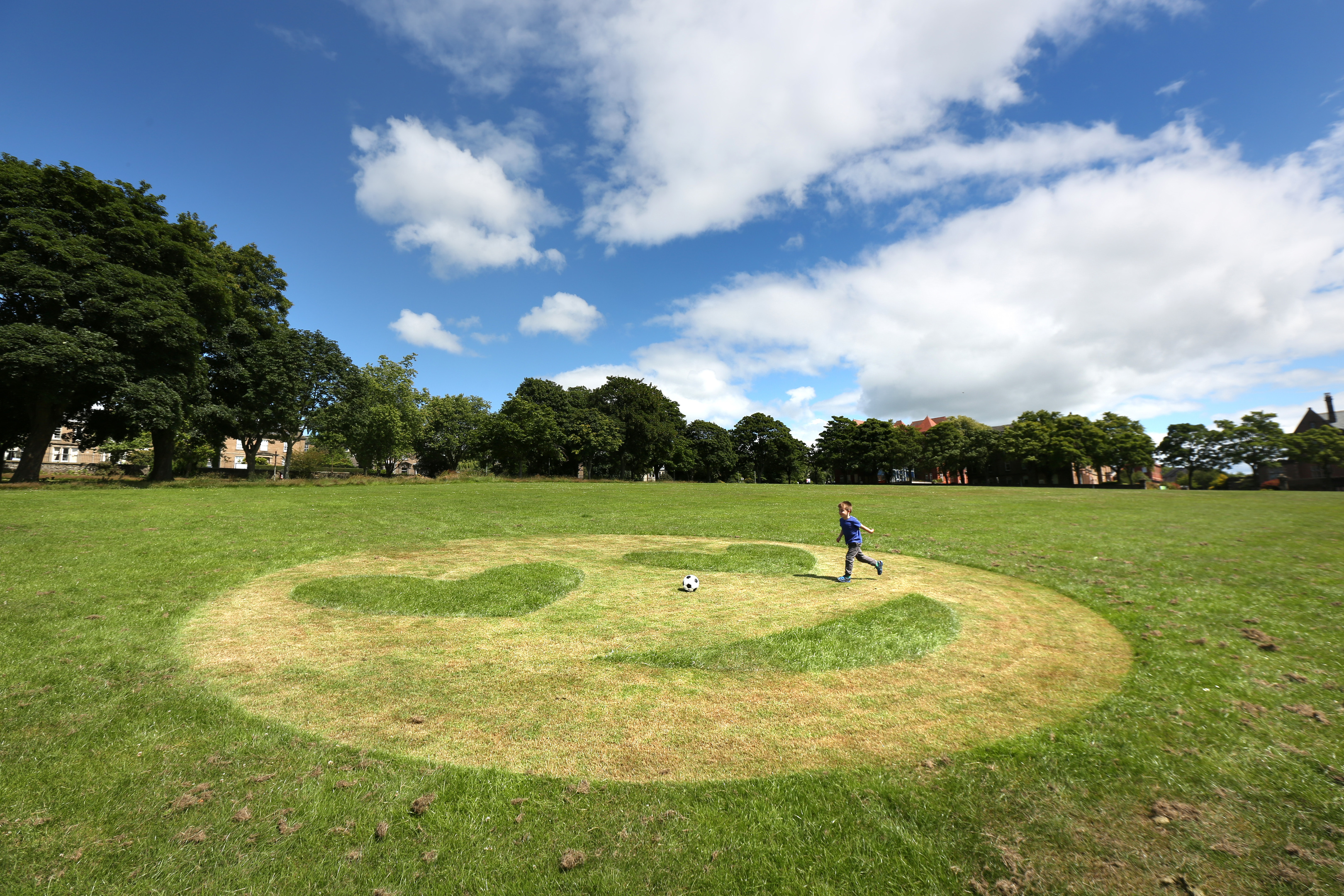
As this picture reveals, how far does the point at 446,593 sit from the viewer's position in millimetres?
12039

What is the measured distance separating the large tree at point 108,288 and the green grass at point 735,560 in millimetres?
37246

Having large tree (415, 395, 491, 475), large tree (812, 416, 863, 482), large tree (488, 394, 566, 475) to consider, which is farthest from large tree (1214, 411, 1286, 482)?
large tree (415, 395, 491, 475)

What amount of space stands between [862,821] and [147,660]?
10.0 meters

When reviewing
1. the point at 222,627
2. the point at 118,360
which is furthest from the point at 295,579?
the point at 118,360

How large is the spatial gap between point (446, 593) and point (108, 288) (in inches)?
1557

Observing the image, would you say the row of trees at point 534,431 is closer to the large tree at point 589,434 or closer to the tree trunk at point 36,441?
the large tree at point 589,434

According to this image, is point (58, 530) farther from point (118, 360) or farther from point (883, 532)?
point (883, 532)

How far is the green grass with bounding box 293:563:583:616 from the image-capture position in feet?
35.7

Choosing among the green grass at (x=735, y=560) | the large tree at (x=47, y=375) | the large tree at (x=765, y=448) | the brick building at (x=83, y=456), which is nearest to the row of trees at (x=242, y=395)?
the large tree at (x=47, y=375)

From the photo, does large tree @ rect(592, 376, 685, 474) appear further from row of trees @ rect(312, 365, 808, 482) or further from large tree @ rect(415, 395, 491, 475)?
large tree @ rect(415, 395, 491, 475)

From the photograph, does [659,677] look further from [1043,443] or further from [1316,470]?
[1316,470]

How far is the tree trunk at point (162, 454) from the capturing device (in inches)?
1594

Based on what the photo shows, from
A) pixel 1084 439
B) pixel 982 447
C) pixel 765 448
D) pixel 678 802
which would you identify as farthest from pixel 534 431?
pixel 1084 439

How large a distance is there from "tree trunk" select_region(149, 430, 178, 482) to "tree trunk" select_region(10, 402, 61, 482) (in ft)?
18.4
